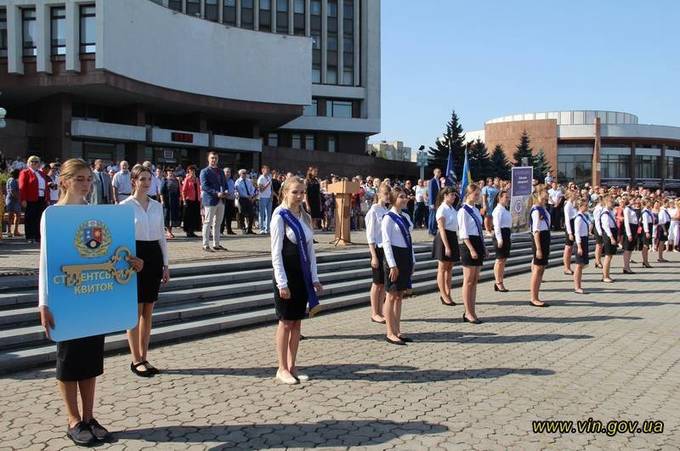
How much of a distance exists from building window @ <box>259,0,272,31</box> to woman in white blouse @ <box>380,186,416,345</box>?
54670 mm

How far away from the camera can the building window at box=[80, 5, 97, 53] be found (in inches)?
1350

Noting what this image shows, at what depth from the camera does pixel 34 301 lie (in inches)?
321

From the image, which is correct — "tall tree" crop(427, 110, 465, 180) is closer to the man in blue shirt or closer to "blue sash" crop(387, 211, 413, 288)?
the man in blue shirt

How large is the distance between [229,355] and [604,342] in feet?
15.9

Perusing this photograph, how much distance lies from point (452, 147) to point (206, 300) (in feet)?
166

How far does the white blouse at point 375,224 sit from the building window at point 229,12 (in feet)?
175

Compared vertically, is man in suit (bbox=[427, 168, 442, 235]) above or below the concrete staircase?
above

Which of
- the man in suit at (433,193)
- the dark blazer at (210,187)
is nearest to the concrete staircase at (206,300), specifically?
the dark blazer at (210,187)

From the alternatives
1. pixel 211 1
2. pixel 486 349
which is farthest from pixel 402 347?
pixel 211 1

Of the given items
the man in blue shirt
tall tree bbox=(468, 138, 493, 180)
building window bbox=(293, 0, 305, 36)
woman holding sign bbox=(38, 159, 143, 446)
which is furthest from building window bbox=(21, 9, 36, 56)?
tall tree bbox=(468, 138, 493, 180)

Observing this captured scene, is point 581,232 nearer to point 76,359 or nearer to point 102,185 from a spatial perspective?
point 76,359

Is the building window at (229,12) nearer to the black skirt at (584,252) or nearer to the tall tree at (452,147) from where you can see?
the tall tree at (452,147)

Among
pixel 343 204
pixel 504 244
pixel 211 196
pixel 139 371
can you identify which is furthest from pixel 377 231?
pixel 343 204

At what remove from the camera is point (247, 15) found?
5869cm
